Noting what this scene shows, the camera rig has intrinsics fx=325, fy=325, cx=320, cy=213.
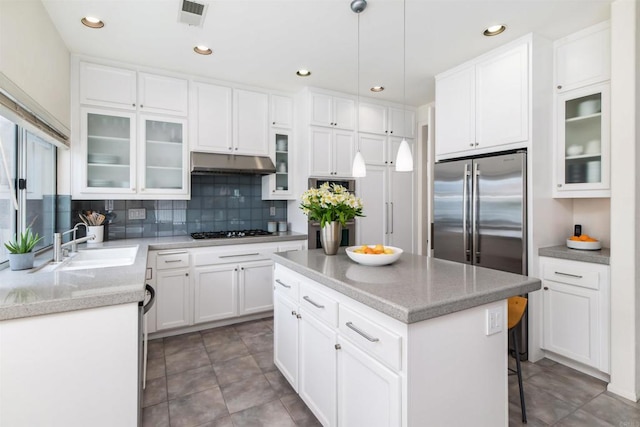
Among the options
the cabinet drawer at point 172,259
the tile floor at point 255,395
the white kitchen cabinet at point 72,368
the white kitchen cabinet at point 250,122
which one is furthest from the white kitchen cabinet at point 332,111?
the white kitchen cabinet at point 72,368

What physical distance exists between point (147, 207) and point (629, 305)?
164 inches

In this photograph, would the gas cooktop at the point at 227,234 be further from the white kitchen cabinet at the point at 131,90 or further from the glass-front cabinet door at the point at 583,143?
the glass-front cabinet door at the point at 583,143

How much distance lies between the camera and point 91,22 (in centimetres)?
239

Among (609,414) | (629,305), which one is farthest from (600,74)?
(609,414)

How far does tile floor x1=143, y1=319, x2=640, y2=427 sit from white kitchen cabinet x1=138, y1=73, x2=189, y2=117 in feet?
7.50

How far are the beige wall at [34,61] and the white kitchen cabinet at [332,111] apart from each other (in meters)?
2.26

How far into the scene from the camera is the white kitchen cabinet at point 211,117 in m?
3.39

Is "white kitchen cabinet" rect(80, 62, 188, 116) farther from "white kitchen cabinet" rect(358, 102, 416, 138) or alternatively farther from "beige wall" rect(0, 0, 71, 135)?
"white kitchen cabinet" rect(358, 102, 416, 138)

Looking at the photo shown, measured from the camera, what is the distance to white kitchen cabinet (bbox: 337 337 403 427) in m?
1.27

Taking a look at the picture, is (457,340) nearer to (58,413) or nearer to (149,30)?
(58,413)

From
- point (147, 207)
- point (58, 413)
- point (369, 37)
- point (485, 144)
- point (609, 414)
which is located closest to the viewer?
point (58, 413)

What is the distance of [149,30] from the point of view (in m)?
2.50

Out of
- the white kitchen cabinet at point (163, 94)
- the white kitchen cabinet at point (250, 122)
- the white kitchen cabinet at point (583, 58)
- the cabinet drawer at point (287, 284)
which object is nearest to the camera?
the cabinet drawer at point (287, 284)

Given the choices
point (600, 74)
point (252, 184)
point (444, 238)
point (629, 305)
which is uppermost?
point (600, 74)
